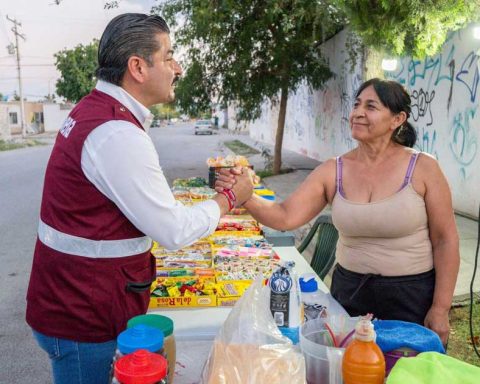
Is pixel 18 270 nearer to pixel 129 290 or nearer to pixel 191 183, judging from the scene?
pixel 191 183

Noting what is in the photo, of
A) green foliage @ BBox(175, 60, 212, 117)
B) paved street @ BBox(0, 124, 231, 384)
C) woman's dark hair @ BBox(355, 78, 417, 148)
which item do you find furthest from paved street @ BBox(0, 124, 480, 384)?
woman's dark hair @ BBox(355, 78, 417, 148)

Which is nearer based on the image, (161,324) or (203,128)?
(161,324)

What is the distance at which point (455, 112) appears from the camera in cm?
761

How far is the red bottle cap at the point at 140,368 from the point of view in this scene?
1.28 m

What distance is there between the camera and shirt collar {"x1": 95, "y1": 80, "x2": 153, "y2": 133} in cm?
170

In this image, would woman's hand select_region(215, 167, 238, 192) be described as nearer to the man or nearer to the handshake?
A: the handshake

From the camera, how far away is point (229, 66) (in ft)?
39.9

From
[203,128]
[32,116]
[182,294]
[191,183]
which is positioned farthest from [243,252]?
[32,116]

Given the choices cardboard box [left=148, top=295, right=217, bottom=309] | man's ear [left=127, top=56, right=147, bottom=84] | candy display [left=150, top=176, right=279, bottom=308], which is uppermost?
man's ear [left=127, top=56, right=147, bottom=84]

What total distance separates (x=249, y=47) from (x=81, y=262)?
1067cm

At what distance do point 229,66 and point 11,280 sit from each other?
8138mm

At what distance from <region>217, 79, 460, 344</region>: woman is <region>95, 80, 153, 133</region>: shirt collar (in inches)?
28.0

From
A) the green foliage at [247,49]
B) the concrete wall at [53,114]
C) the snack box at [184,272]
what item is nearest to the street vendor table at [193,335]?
the snack box at [184,272]

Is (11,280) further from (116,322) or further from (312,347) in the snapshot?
(312,347)
